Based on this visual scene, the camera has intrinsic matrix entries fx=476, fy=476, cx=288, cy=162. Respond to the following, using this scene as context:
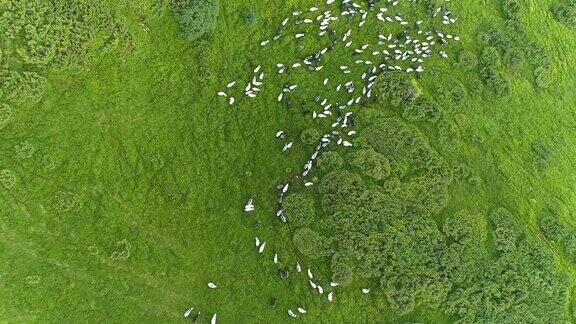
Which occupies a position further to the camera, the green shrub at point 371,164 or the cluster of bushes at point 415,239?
the green shrub at point 371,164

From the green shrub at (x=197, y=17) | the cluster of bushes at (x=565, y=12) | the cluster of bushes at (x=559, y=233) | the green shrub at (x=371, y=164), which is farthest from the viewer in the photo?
the cluster of bushes at (x=565, y=12)

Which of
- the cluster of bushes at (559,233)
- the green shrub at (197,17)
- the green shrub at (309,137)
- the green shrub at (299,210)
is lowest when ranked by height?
the cluster of bushes at (559,233)

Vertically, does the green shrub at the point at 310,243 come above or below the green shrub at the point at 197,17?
below

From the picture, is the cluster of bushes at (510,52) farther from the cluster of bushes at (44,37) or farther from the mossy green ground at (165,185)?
the cluster of bushes at (44,37)

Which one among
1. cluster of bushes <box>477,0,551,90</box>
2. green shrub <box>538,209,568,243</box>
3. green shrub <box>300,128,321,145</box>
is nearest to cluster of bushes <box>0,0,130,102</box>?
green shrub <box>300,128,321,145</box>

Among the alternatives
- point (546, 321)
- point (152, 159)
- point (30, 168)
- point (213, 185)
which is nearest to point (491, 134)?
point (546, 321)

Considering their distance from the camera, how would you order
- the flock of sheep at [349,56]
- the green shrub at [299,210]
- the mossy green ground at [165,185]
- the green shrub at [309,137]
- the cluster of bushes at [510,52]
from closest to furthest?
the mossy green ground at [165,185]
the green shrub at [299,210]
the green shrub at [309,137]
the flock of sheep at [349,56]
the cluster of bushes at [510,52]

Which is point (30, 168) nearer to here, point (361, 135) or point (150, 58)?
point (150, 58)

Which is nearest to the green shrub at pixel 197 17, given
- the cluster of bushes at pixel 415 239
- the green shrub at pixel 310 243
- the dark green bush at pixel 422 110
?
the cluster of bushes at pixel 415 239
